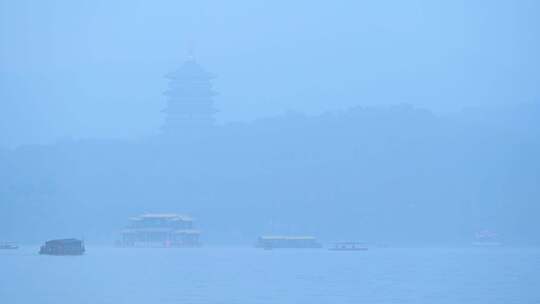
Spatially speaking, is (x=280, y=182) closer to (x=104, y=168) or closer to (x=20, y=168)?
(x=104, y=168)

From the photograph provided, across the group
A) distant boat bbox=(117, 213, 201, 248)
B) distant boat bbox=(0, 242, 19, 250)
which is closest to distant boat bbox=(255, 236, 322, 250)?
distant boat bbox=(117, 213, 201, 248)

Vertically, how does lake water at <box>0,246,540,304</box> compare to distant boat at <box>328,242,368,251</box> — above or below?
below

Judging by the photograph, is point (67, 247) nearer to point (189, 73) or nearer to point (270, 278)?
point (270, 278)

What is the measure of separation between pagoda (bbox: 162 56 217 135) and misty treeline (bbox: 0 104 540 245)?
16.7m

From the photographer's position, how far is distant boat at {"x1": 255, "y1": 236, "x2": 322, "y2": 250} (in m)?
102

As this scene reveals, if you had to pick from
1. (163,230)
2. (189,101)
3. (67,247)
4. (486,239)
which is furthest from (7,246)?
(189,101)

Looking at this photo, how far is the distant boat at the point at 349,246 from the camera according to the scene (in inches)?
3906

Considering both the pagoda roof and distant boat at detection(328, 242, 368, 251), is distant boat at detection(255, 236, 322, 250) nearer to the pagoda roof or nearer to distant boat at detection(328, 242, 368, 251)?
distant boat at detection(328, 242, 368, 251)

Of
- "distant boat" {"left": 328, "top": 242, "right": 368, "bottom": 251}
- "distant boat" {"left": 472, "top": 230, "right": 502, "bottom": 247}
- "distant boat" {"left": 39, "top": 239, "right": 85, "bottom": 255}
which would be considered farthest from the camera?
"distant boat" {"left": 472, "top": 230, "right": 502, "bottom": 247}

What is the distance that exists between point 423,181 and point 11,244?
108ft

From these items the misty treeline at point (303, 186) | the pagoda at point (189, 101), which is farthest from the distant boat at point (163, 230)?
the pagoda at point (189, 101)

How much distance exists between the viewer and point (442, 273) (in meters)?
70.2

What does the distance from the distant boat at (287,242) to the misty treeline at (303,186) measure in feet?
27.1

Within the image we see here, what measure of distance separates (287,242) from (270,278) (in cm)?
3540
